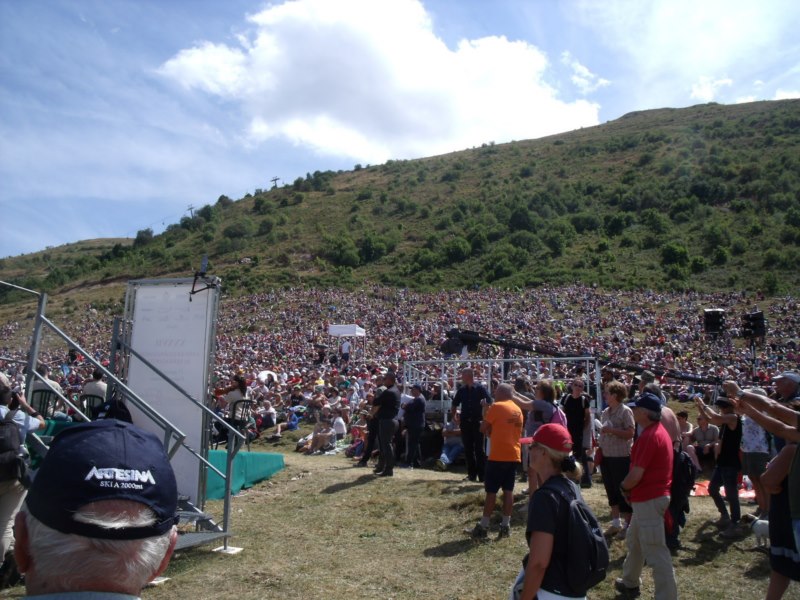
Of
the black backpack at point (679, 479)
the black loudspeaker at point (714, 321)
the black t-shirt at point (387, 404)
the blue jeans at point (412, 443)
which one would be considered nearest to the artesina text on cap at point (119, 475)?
the black backpack at point (679, 479)

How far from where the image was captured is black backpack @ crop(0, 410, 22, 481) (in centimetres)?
459

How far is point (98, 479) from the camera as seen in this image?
4.71 feet

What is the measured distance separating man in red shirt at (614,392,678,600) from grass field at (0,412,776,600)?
0.76m

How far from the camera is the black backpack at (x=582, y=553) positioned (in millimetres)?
2951

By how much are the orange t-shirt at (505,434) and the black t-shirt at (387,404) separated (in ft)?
10.6

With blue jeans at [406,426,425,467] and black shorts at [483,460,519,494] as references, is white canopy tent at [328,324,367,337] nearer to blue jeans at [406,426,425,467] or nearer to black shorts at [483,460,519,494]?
blue jeans at [406,426,425,467]

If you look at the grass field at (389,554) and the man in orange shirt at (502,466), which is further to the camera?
the man in orange shirt at (502,466)

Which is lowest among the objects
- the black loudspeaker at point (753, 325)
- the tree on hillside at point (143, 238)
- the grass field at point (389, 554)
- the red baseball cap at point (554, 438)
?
the grass field at point (389, 554)

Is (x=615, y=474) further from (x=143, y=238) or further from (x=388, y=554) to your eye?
(x=143, y=238)

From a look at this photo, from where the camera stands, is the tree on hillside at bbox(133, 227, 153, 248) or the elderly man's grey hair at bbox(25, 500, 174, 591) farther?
the tree on hillside at bbox(133, 227, 153, 248)

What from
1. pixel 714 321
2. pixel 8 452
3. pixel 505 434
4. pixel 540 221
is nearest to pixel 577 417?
pixel 505 434

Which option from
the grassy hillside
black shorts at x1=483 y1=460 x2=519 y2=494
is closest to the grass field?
black shorts at x1=483 y1=460 x2=519 y2=494

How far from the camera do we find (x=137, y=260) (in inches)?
2874

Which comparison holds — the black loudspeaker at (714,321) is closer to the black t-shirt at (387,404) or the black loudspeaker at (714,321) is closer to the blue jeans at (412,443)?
the blue jeans at (412,443)
